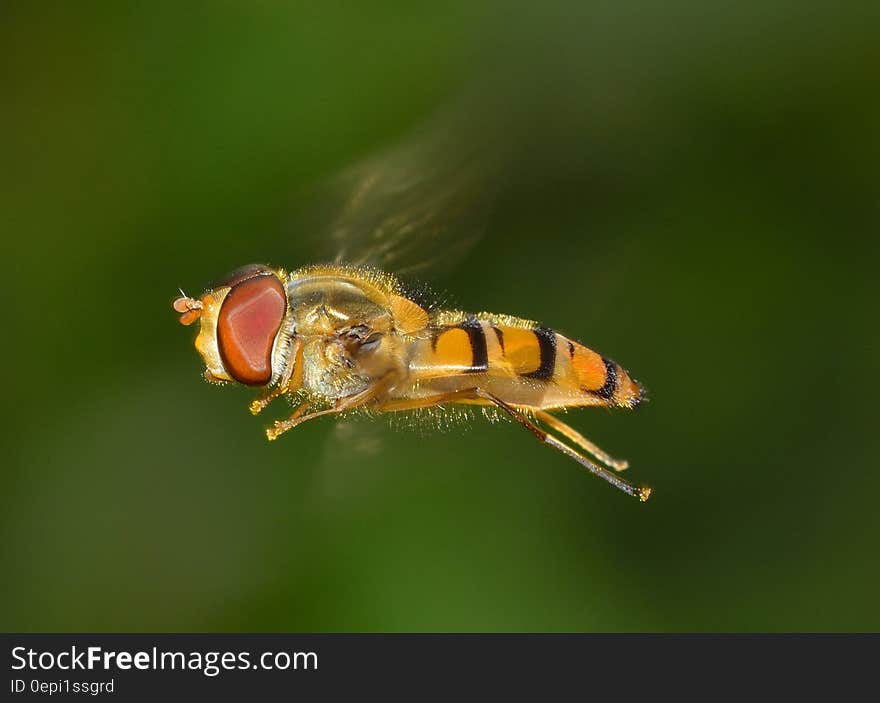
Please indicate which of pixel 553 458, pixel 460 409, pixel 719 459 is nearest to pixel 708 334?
pixel 719 459

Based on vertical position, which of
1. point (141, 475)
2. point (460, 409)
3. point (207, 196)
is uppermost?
point (207, 196)

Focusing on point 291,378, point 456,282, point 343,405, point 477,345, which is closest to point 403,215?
point 477,345

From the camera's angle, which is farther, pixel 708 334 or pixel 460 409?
pixel 708 334

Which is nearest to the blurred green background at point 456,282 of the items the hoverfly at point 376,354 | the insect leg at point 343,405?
the hoverfly at point 376,354

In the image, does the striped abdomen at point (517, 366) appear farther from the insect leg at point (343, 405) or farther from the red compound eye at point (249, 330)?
the red compound eye at point (249, 330)

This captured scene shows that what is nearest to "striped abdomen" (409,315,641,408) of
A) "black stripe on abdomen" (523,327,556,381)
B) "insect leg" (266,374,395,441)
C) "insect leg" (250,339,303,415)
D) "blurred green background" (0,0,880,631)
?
"black stripe on abdomen" (523,327,556,381)

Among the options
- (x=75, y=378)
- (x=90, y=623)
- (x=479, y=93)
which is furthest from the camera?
(x=75, y=378)

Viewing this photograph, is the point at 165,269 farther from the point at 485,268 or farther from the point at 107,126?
the point at 485,268
